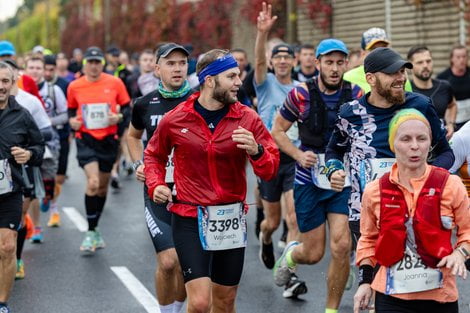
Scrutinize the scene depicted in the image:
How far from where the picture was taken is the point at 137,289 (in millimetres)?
9242

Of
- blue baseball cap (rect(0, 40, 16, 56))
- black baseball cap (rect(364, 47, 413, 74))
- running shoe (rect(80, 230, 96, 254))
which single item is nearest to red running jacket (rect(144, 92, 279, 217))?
black baseball cap (rect(364, 47, 413, 74))

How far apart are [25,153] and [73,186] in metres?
9.85

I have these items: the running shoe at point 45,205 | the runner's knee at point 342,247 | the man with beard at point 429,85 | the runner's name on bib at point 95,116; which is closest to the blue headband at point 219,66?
the runner's knee at point 342,247

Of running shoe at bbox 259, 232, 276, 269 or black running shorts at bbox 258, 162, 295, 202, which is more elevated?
black running shorts at bbox 258, 162, 295, 202

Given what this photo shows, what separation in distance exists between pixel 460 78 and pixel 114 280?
18.8 feet

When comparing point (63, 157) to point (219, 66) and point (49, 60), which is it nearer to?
point (49, 60)

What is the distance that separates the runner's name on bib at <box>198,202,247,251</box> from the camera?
6.29 meters

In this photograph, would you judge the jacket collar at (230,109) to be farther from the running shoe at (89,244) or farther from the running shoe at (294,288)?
the running shoe at (89,244)

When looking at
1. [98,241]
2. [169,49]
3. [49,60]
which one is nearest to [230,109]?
[169,49]

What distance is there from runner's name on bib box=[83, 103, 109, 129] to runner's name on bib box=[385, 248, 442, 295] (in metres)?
7.15

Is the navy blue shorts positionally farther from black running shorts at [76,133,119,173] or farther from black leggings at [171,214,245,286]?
black running shorts at [76,133,119,173]

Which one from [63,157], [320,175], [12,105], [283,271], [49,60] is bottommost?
[283,271]

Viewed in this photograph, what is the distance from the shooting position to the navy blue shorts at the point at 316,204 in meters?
7.96

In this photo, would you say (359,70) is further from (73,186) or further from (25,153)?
(73,186)
